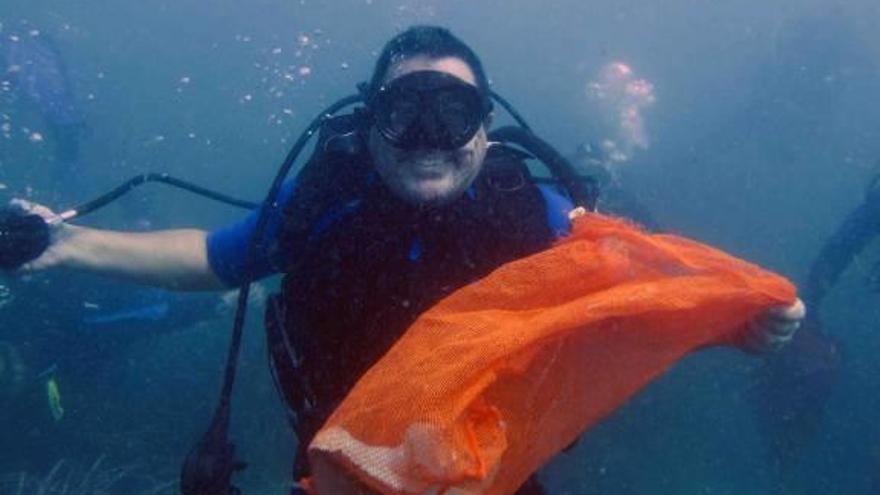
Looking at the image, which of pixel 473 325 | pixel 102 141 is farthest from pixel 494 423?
pixel 102 141

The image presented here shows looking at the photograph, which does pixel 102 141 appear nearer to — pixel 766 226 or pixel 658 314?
pixel 766 226

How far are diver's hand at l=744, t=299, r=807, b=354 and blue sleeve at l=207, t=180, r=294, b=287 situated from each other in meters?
2.29

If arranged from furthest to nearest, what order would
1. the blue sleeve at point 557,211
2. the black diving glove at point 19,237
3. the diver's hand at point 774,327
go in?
1. the blue sleeve at point 557,211
2. the black diving glove at point 19,237
3. the diver's hand at point 774,327

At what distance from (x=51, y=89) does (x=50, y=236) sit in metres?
25.1

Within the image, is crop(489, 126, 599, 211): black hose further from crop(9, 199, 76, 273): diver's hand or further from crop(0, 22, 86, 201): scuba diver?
crop(0, 22, 86, 201): scuba diver

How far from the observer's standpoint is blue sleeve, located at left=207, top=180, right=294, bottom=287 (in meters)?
3.71

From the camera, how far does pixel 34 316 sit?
10.3m

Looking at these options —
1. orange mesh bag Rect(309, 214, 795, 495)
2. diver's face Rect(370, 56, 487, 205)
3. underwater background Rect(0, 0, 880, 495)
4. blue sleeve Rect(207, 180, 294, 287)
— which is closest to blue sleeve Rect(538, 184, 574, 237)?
diver's face Rect(370, 56, 487, 205)

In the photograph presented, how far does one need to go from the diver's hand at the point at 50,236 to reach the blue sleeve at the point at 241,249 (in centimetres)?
72

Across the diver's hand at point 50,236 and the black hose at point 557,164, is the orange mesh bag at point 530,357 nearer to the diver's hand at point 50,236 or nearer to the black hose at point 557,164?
the black hose at point 557,164

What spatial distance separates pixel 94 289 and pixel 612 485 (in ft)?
30.2

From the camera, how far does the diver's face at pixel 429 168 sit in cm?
326

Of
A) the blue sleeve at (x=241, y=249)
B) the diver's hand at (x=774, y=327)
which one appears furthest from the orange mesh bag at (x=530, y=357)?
the blue sleeve at (x=241, y=249)

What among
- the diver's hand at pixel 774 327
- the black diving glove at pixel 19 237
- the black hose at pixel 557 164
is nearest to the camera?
the diver's hand at pixel 774 327
